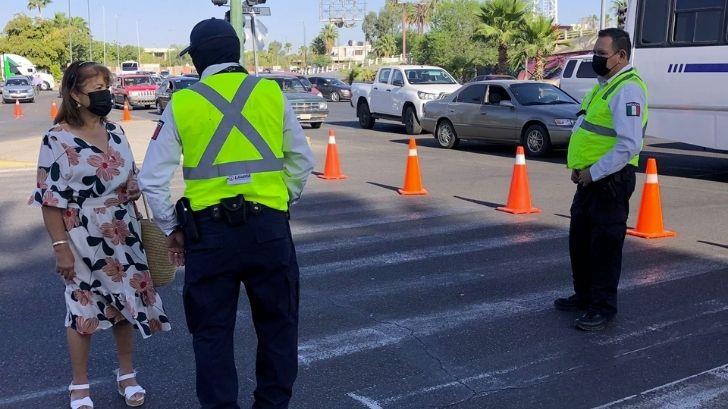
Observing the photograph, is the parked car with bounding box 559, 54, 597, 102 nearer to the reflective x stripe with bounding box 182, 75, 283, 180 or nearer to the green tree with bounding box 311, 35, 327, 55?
the reflective x stripe with bounding box 182, 75, 283, 180

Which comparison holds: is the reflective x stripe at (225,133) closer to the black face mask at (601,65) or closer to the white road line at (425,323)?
the white road line at (425,323)

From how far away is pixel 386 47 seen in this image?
9700 centimetres

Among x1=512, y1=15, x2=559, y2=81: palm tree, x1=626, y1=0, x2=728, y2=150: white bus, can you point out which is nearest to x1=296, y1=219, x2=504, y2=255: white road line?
x1=626, y1=0, x2=728, y2=150: white bus

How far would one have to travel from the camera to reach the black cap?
330cm

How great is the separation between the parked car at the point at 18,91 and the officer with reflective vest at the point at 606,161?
46801 millimetres

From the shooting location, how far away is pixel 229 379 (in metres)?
3.39

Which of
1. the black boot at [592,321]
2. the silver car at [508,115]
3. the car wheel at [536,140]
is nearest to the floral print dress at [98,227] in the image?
the black boot at [592,321]

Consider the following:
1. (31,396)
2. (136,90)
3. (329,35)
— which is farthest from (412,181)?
(329,35)

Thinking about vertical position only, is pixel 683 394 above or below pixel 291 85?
below

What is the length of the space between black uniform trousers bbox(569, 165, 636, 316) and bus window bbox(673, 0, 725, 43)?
813cm

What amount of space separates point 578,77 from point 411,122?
16.6 feet

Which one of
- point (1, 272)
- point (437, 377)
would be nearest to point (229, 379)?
point (437, 377)

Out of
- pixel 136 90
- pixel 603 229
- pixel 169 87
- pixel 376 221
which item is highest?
pixel 603 229

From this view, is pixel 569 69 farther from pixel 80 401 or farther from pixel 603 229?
pixel 80 401
